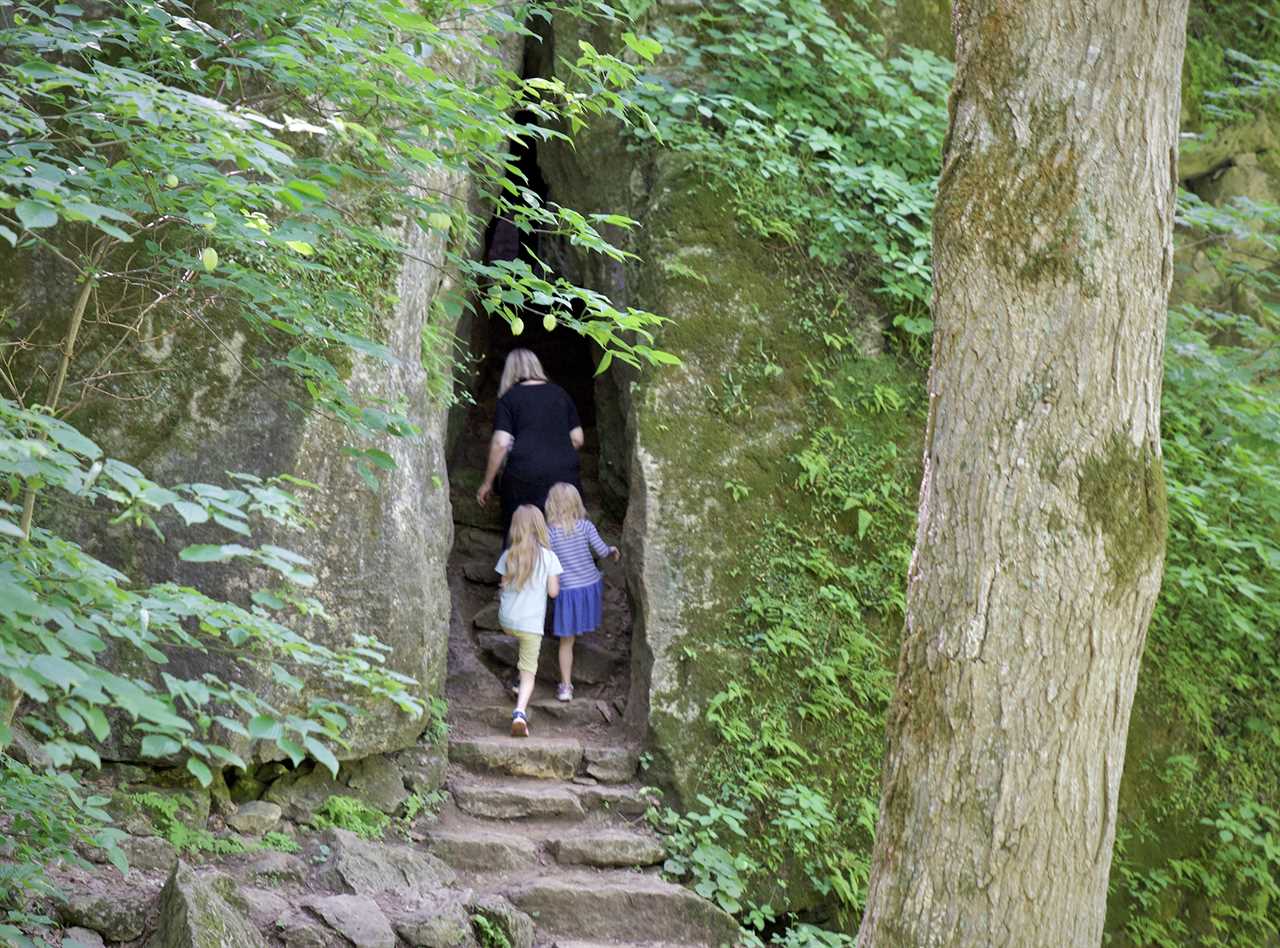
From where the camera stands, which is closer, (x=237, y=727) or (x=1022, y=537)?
(x=237, y=727)

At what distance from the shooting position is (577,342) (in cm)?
1200

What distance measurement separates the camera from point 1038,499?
345 centimetres

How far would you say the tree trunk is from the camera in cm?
338

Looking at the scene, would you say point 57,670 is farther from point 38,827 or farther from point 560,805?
point 560,805

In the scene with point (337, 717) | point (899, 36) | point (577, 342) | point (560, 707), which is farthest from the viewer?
point (577, 342)

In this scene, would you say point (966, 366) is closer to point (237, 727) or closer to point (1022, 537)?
point (1022, 537)

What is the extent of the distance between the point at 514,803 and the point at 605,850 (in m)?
0.64

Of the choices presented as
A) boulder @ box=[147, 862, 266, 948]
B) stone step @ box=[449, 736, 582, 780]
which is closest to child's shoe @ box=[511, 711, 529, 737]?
stone step @ box=[449, 736, 582, 780]

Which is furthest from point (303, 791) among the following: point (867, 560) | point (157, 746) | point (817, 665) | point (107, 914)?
point (157, 746)

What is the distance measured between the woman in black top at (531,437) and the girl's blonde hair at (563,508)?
0.18 meters

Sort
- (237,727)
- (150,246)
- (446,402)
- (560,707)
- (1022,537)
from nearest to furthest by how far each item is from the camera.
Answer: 1. (237,727)
2. (1022,537)
3. (150,246)
4. (446,402)
5. (560,707)

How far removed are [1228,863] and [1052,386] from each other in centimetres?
550

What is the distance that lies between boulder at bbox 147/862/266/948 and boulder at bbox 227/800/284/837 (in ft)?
3.26

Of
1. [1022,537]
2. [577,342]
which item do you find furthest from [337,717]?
[577,342]
